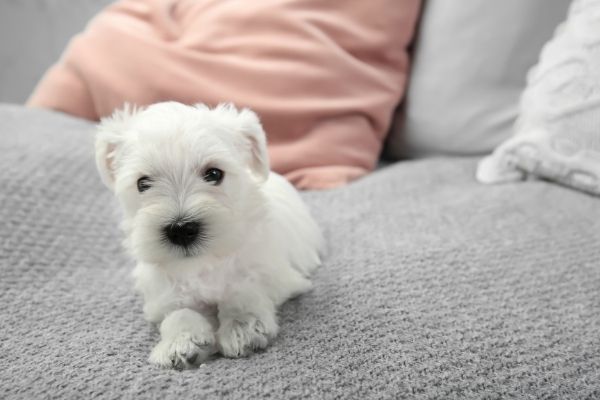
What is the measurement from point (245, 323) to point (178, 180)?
250 mm

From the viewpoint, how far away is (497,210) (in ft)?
4.25

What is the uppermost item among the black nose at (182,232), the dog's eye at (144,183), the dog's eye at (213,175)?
the dog's eye at (213,175)

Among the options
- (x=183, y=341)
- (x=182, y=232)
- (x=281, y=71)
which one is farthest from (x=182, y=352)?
(x=281, y=71)

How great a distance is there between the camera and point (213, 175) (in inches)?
36.0

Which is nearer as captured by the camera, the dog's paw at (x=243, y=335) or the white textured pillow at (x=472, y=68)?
the dog's paw at (x=243, y=335)

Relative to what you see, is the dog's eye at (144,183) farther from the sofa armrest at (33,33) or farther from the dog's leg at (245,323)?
the sofa armrest at (33,33)

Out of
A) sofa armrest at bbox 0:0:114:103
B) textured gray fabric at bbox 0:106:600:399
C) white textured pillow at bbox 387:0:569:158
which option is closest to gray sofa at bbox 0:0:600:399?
textured gray fabric at bbox 0:106:600:399

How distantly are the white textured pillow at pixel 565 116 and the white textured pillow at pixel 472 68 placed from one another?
104mm

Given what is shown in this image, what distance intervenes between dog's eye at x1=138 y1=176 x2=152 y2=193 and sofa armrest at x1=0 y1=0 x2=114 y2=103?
166 cm

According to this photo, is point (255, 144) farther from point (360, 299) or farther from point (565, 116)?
point (565, 116)

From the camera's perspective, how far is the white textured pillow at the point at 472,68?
157cm

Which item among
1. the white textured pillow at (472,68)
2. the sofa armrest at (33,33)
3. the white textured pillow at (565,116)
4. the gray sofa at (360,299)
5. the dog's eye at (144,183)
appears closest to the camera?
the gray sofa at (360,299)

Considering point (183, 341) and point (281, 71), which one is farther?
point (281, 71)

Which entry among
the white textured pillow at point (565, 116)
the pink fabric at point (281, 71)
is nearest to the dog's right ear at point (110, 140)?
the pink fabric at point (281, 71)
